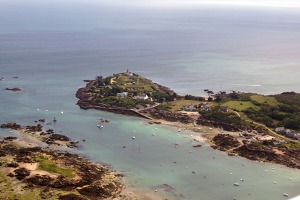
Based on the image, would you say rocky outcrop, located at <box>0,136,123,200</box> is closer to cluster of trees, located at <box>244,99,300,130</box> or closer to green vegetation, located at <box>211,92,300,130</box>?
cluster of trees, located at <box>244,99,300,130</box>

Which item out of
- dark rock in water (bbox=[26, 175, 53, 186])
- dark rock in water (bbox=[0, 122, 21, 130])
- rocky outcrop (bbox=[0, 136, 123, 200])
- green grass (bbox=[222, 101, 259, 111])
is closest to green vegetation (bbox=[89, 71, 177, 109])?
green grass (bbox=[222, 101, 259, 111])

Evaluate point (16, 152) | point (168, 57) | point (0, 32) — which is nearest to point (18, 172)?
point (16, 152)

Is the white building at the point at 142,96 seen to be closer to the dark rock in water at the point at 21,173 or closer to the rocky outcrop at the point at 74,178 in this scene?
the rocky outcrop at the point at 74,178

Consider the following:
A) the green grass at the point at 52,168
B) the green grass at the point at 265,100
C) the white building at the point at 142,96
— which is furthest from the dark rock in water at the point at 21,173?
the green grass at the point at 265,100

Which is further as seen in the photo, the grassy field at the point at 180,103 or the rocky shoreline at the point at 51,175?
the grassy field at the point at 180,103

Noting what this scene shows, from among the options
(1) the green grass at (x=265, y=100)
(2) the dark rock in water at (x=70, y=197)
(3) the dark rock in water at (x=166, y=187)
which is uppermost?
(1) the green grass at (x=265, y=100)

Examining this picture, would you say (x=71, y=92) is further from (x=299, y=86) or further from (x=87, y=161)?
(x=299, y=86)

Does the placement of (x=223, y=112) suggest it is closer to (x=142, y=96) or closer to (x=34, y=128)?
(x=142, y=96)
